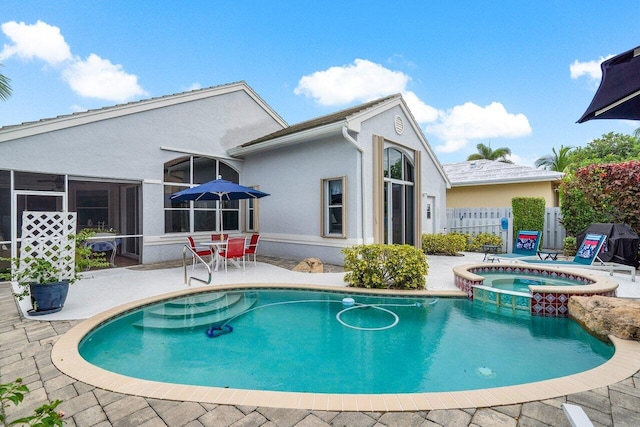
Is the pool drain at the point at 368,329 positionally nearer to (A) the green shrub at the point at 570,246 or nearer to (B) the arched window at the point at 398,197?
(B) the arched window at the point at 398,197

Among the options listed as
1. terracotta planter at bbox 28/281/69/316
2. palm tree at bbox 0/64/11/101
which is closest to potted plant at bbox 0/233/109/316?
terracotta planter at bbox 28/281/69/316

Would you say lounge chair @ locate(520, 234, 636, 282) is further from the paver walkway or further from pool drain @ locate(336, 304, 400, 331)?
the paver walkway

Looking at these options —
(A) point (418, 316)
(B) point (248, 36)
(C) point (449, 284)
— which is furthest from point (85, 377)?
(B) point (248, 36)

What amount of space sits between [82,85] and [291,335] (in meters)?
25.5

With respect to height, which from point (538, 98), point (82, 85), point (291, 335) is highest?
point (82, 85)

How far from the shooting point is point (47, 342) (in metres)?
4.35

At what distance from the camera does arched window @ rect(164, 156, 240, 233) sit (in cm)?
1150

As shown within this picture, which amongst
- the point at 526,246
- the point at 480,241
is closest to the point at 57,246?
the point at 526,246

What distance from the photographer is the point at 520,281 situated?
329 inches

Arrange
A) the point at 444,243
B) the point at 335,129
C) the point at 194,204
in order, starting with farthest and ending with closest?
the point at 444,243 < the point at 194,204 < the point at 335,129

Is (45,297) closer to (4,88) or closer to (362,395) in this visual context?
(362,395)

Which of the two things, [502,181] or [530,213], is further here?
[502,181]

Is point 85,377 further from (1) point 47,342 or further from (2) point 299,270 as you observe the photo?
(2) point 299,270

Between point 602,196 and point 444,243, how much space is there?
5262 millimetres
